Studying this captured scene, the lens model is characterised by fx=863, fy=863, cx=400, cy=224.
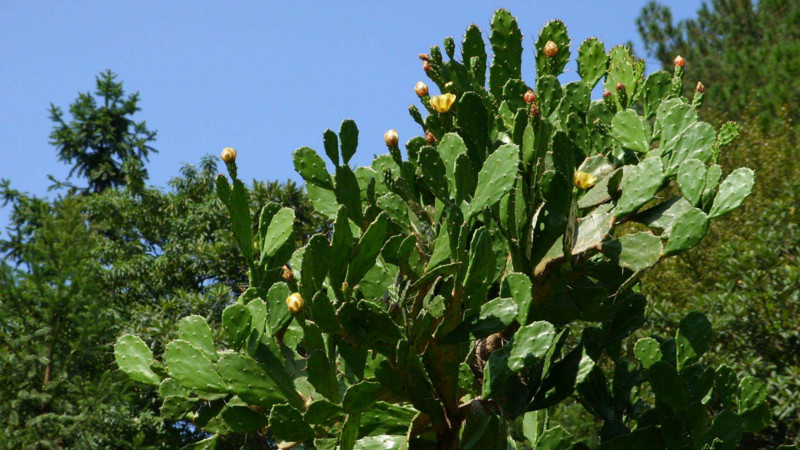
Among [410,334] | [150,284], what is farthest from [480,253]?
[150,284]

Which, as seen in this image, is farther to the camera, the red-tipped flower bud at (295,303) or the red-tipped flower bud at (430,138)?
the red-tipped flower bud at (430,138)

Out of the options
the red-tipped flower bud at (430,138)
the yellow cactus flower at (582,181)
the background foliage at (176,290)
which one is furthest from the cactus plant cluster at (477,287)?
the background foliage at (176,290)

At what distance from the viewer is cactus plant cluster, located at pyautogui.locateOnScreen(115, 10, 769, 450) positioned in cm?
251

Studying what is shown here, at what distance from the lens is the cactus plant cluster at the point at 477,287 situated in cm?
251

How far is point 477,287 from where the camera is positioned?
2588mm

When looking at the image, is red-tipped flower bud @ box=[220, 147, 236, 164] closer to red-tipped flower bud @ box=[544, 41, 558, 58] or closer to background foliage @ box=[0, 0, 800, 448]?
red-tipped flower bud @ box=[544, 41, 558, 58]

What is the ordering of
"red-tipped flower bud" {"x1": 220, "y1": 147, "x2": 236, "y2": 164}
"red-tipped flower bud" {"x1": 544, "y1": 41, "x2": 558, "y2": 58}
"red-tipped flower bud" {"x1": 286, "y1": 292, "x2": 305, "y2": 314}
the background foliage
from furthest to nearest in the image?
1. the background foliage
2. "red-tipped flower bud" {"x1": 544, "y1": 41, "x2": 558, "y2": 58}
3. "red-tipped flower bud" {"x1": 220, "y1": 147, "x2": 236, "y2": 164}
4. "red-tipped flower bud" {"x1": 286, "y1": 292, "x2": 305, "y2": 314}

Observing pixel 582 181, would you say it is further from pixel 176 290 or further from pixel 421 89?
pixel 176 290

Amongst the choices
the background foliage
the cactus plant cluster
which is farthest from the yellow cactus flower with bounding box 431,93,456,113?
the background foliage

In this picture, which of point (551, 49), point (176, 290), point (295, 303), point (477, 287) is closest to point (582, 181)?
point (477, 287)

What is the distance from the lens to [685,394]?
283cm

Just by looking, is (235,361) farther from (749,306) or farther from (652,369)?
(749,306)

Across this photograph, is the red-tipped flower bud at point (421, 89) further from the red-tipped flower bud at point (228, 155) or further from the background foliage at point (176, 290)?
the background foliage at point (176, 290)

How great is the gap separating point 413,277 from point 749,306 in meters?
5.68
